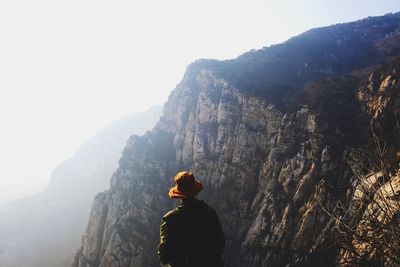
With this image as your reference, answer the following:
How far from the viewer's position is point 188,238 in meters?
6.67

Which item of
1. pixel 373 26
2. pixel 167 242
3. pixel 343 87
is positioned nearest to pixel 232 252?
pixel 343 87

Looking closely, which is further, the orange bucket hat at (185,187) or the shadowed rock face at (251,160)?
the shadowed rock face at (251,160)

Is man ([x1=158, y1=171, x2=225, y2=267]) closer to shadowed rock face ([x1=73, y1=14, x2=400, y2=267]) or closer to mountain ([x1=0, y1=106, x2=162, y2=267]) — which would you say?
shadowed rock face ([x1=73, y1=14, x2=400, y2=267])

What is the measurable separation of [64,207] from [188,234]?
143 metres

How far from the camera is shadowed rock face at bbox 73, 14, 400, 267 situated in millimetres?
36375

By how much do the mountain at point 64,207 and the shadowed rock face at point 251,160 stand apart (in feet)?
149

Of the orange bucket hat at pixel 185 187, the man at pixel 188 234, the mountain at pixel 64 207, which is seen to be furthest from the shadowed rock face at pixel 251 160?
the mountain at pixel 64 207

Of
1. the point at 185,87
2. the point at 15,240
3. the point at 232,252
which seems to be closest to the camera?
the point at 232,252

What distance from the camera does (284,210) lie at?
3750 cm

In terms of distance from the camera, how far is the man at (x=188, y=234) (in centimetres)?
665

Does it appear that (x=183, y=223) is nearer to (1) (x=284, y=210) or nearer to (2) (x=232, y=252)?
(1) (x=284, y=210)

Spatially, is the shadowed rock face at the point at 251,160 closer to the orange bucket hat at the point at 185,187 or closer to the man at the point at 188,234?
the man at the point at 188,234

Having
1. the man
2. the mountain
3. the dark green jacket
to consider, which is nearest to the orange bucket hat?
the man

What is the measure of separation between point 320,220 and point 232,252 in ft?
37.4
